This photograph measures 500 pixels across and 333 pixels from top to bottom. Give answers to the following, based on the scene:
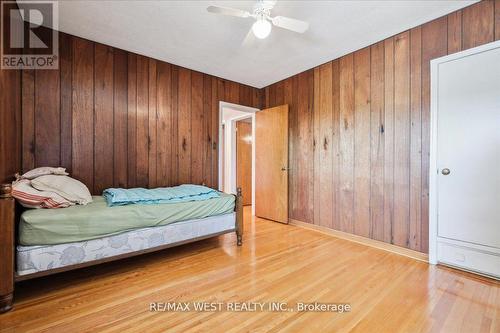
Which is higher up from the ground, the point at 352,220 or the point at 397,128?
the point at 397,128

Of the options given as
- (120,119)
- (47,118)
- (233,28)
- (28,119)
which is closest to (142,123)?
(120,119)

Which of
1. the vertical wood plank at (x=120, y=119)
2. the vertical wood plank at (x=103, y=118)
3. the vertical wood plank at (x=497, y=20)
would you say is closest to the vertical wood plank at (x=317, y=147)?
the vertical wood plank at (x=497, y=20)

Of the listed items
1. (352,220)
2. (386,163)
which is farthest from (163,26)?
(352,220)

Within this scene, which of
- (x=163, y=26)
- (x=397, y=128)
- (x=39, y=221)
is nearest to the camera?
(x=39, y=221)

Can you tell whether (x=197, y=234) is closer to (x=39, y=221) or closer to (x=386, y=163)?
(x=39, y=221)

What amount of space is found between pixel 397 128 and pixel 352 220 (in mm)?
1282

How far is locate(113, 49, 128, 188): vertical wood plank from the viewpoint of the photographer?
285 cm

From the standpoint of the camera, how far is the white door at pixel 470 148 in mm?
1943

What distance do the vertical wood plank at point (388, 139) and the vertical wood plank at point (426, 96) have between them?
11.6 inches

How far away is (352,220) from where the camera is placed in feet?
9.77

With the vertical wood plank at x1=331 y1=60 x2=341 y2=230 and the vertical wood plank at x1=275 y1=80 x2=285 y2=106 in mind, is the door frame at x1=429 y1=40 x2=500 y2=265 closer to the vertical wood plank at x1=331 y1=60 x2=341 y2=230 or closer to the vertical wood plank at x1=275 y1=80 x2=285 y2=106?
the vertical wood plank at x1=331 y1=60 x2=341 y2=230

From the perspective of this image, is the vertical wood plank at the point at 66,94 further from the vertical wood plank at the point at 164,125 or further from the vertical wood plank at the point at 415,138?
the vertical wood plank at the point at 415,138

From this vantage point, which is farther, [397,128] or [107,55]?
[107,55]

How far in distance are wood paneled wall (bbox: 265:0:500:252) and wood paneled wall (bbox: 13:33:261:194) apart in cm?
159
